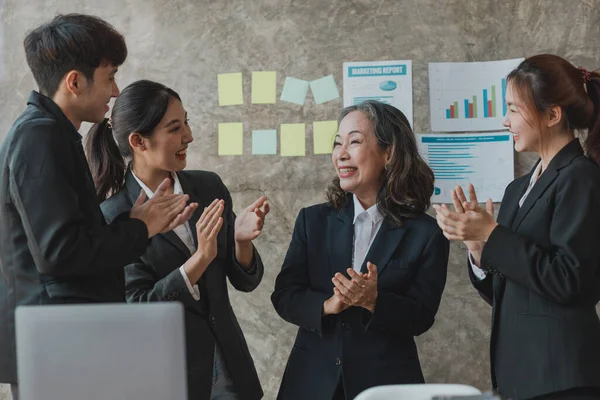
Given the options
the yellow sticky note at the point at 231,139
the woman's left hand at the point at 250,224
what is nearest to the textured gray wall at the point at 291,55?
the yellow sticky note at the point at 231,139

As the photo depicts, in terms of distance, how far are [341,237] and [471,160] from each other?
1304mm

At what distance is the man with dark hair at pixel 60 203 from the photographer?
6.35 feet

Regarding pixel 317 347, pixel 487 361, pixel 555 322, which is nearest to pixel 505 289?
pixel 555 322

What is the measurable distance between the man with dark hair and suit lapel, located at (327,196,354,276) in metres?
0.67

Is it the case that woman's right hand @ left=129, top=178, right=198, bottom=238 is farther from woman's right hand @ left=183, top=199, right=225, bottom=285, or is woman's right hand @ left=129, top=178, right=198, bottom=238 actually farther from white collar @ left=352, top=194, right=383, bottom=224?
white collar @ left=352, top=194, right=383, bottom=224

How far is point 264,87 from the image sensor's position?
3836 millimetres

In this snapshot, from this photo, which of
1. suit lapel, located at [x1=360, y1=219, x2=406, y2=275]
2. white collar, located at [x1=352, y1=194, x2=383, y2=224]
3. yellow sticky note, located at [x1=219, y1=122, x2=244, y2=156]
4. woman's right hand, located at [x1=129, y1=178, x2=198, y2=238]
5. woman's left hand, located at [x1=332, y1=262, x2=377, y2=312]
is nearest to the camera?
woman's right hand, located at [x1=129, y1=178, x2=198, y2=238]

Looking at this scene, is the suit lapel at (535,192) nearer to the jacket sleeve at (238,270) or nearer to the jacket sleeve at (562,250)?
the jacket sleeve at (562,250)

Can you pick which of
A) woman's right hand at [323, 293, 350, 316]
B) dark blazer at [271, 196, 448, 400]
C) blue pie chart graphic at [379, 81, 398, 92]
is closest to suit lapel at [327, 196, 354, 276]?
dark blazer at [271, 196, 448, 400]

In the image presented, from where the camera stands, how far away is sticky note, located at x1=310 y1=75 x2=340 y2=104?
3.80m

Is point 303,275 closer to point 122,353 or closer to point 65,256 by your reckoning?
point 65,256

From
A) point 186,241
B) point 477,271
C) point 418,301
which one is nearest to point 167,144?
point 186,241

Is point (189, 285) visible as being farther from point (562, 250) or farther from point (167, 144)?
point (562, 250)

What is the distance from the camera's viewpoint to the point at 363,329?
2.56 meters
